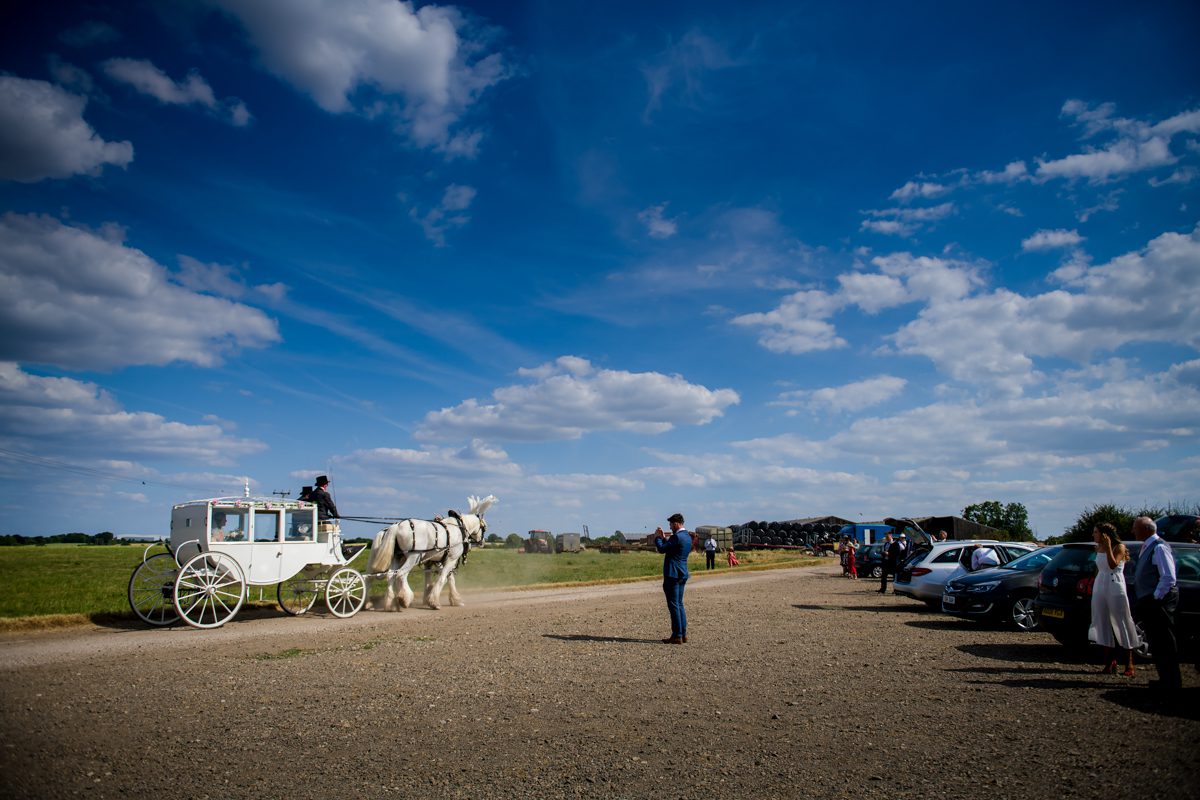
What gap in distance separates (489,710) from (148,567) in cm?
966

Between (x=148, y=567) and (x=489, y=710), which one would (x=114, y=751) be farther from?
(x=148, y=567)

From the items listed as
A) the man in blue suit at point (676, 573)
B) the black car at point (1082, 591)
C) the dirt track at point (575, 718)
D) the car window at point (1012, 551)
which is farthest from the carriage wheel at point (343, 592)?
the car window at point (1012, 551)

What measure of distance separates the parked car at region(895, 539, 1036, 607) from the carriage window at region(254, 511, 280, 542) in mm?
14870

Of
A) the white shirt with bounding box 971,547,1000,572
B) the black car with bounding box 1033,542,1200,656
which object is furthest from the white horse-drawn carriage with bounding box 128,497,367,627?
the white shirt with bounding box 971,547,1000,572

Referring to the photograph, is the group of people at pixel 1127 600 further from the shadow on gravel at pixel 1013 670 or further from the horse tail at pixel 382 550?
the horse tail at pixel 382 550

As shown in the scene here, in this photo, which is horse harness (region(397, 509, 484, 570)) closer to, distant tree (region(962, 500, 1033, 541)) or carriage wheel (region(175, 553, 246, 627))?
carriage wheel (region(175, 553, 246, 627))

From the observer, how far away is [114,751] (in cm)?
606

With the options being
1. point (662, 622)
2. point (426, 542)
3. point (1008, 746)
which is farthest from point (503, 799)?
point (426, 542)

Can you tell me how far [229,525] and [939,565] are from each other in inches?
633

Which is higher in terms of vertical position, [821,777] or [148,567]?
[148,567]

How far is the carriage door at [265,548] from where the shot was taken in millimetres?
13875

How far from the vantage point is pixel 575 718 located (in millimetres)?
7137

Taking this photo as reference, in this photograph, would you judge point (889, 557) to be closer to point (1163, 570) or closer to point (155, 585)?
point (1163, 570)

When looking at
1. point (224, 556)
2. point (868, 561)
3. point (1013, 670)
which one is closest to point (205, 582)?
point (224, 556)
